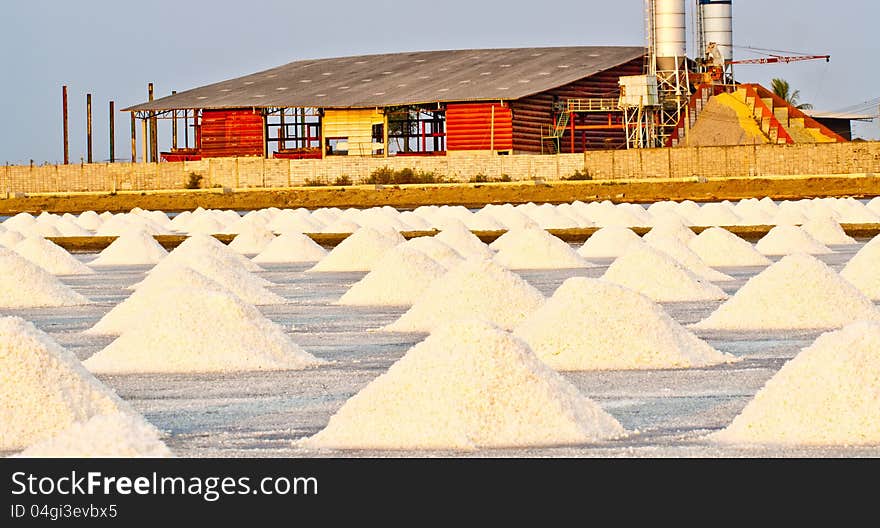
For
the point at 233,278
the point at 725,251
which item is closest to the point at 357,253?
the point at 725,251

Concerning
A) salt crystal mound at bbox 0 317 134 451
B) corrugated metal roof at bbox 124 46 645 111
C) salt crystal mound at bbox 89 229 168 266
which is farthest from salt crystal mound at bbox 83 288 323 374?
corrugated metal roof at bbox 124 46 645 111

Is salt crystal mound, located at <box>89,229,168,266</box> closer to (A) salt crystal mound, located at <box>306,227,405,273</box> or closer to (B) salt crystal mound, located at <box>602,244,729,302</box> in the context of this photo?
(A) salt crystal mound, located at <box>306,227,405,273</box>

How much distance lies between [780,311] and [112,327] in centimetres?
512

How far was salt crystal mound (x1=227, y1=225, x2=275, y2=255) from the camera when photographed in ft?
90.7

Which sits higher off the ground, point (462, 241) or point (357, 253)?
point (462, 241)

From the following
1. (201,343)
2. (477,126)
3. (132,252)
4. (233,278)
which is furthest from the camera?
(477,126)

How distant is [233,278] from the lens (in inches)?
668

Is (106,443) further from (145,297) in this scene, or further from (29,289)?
(29,289)

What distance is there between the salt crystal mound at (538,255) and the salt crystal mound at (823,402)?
13.6 m

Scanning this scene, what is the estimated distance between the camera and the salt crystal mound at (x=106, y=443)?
5398 mm

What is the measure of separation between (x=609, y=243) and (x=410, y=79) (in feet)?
114

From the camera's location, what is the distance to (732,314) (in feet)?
43.6

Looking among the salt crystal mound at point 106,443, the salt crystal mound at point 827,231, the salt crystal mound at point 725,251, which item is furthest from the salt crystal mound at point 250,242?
the salt crystal mound at point 106,443
